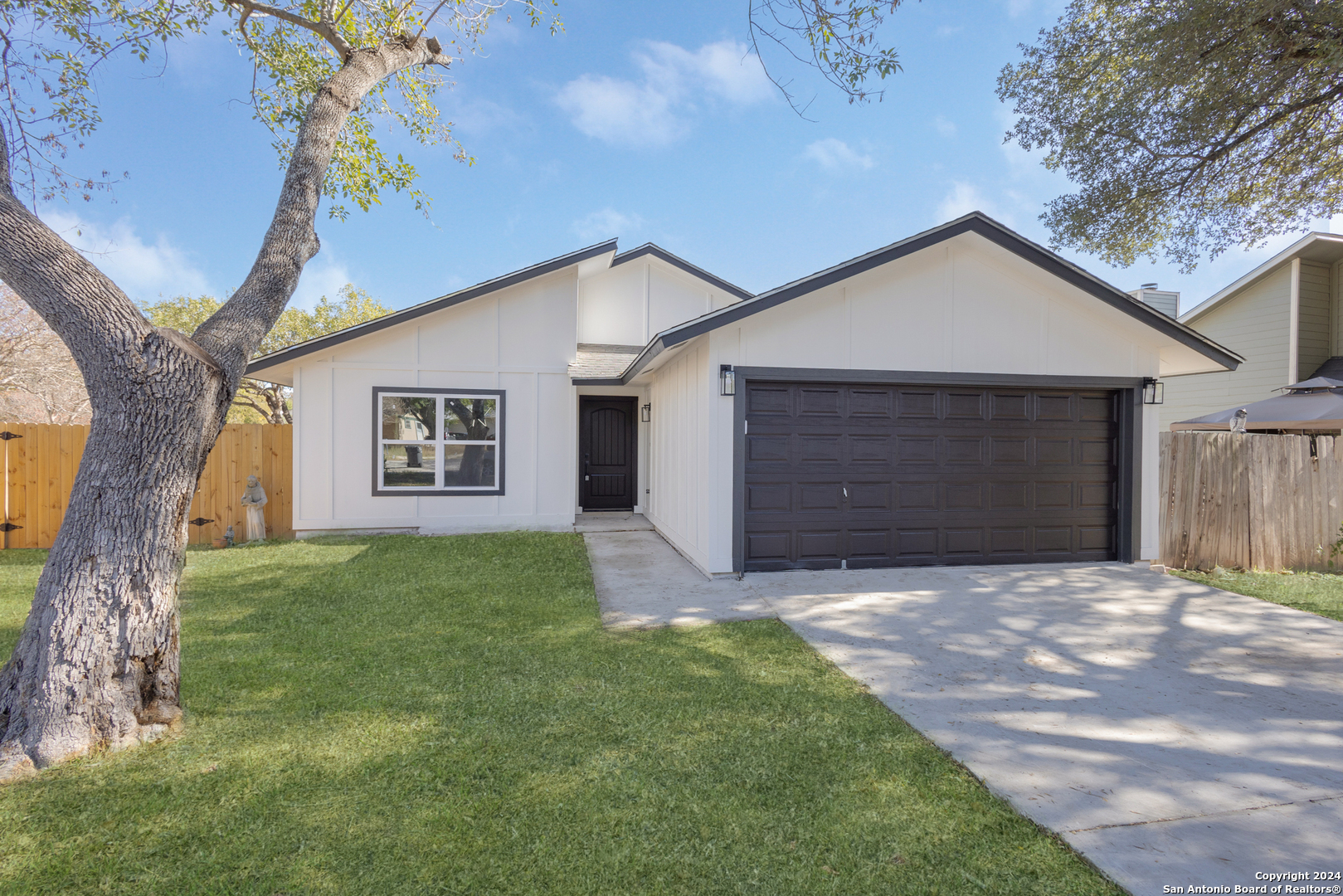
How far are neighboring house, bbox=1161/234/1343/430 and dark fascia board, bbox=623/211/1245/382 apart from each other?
279 inches

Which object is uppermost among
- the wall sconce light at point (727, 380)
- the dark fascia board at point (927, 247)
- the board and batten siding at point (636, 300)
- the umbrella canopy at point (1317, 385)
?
the board and batten siding at point (636, 300)

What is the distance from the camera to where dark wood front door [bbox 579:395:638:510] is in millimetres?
12305

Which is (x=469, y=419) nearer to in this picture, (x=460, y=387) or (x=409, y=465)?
(x=460, y=387)

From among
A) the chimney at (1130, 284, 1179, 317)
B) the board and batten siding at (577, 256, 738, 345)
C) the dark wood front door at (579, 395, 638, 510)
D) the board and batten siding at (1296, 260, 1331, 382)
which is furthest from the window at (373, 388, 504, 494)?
the board and batten siding at (1296, 260, 1331, 382)

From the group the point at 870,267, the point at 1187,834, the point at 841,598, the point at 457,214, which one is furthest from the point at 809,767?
the point at 457,214

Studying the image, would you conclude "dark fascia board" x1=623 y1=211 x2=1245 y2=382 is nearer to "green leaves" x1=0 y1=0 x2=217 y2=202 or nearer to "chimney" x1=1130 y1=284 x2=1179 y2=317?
"green leaves" x1=0 y1=0 x2=217 y2=202

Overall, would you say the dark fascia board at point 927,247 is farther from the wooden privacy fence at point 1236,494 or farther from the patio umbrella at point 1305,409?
the patio umbrella at point 1305,409

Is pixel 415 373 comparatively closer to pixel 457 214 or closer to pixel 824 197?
pixel 457 214

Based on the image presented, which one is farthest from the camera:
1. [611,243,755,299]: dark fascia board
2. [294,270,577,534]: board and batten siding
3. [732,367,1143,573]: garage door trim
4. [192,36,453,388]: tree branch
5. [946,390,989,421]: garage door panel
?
[611,243,755,299]: dark fascia board

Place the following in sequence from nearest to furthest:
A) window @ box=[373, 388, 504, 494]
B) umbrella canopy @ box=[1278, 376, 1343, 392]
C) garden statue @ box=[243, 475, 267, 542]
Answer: umbrella canopy @ box=[1278, 376, 1343, 392], garden statue @ box=[243, 475, 267, 542], window @ box=[373, 388, 504, 494]

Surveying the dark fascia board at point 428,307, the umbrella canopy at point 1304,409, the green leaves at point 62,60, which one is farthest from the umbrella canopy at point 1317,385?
the green leaves at point 62,60

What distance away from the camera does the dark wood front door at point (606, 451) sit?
40.4ft

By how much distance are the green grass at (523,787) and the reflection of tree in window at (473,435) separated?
5.39 m

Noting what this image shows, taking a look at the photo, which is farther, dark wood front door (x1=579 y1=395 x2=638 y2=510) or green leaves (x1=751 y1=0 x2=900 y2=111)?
dark wood front door (x1=579 y1=395 x2=638 y2=510)
